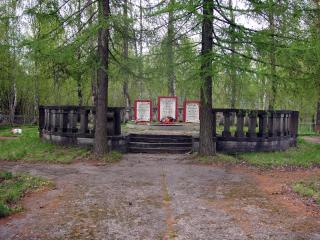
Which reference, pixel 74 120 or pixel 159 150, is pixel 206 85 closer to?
pixel 159 150

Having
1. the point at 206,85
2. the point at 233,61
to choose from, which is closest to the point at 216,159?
the point at 206,85

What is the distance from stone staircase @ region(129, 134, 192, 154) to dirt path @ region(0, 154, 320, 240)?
399 centimetres

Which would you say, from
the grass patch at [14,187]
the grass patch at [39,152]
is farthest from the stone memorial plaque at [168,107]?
the grass patch at [14,187]

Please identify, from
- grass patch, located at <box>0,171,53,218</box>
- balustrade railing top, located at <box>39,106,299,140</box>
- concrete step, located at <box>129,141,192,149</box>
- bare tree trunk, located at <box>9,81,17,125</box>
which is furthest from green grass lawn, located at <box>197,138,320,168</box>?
bare tree trunk, located at <box>9,81,17,125</box>

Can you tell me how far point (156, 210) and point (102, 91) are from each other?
6.87m

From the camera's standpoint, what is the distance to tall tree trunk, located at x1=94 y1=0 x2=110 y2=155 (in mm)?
12398

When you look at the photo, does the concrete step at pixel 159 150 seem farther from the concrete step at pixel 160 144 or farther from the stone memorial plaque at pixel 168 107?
the stone memorial plaque at pixel 168 107

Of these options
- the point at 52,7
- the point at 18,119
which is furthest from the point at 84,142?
the point at 18,119

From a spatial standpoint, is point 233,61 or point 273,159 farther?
point 273,159

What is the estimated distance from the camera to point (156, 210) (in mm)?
6633

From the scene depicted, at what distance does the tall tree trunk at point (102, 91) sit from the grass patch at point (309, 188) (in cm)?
635

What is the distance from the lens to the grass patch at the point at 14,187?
647 centimetres

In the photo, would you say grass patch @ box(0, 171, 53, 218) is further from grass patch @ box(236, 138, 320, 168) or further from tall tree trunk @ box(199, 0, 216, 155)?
grass patch @ box(236, 138, 320, 168)

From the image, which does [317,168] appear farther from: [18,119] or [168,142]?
[18,119]
